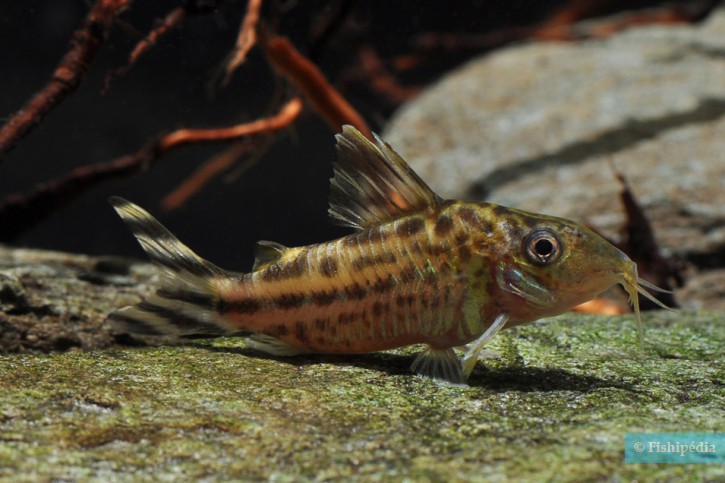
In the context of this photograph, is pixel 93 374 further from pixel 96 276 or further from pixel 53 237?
pixel 53 237

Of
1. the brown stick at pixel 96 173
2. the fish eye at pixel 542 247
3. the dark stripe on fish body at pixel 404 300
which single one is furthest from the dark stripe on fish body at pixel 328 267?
the brown stick at pixel 96 173

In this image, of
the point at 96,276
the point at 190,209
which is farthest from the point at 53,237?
the point at 96,276

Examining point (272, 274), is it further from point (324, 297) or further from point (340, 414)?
point (340, 414)

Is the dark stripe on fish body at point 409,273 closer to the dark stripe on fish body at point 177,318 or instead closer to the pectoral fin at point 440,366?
the pectoral fin at point 440,366

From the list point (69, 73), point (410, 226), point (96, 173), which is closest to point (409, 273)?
point (410, 226)

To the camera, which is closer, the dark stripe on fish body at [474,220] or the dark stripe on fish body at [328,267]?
the dark stripe on fish body at [474,220]
